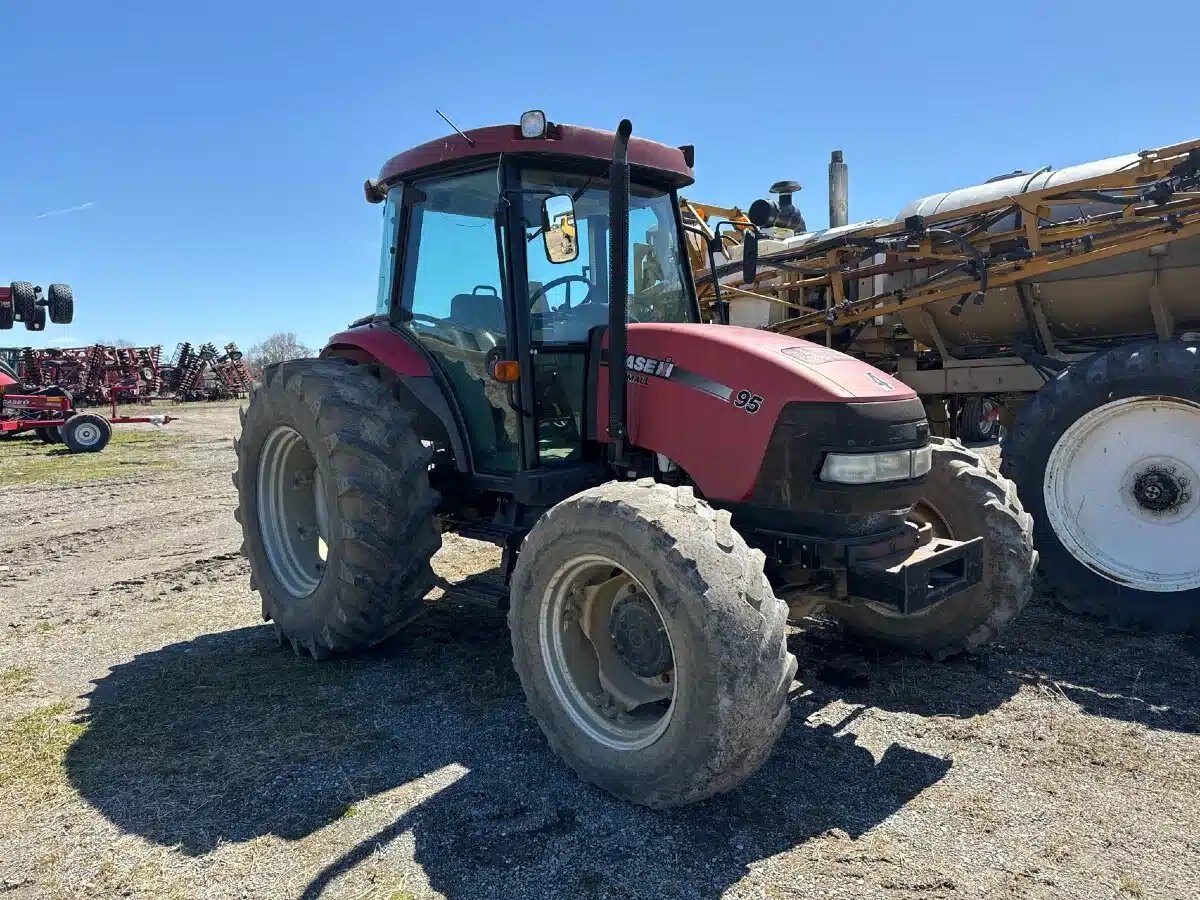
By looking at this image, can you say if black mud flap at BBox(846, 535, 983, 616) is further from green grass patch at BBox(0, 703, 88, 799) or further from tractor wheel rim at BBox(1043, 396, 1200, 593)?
green grass patch at BBox(0, 703, 88, 799)

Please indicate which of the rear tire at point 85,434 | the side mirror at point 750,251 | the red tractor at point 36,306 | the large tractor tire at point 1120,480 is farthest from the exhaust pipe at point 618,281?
the rear tire at point 85,434

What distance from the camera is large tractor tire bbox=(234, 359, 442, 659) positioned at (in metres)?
3.91

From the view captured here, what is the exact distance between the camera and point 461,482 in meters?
4.52

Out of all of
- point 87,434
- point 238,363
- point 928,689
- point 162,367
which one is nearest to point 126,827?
point 928,689

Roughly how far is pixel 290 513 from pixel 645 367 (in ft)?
7.72

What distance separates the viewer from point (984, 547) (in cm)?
381

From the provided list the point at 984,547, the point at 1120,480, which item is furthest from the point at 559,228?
the point at 1120,480

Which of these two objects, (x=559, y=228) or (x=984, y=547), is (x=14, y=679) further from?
(x=984, y=547)

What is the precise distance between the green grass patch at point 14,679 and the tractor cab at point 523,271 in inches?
92.2

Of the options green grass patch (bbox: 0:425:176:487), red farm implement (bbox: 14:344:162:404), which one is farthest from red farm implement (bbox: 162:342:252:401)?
green grass patch (bbox: 0:425:176:487)

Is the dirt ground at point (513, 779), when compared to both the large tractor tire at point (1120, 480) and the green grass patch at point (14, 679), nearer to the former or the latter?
the green grass patch at point (14, 679)

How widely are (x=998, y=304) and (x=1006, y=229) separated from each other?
1.78ft

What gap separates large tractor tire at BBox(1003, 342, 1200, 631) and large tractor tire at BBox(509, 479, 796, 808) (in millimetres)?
3059

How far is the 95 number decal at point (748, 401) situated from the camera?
3.17m
